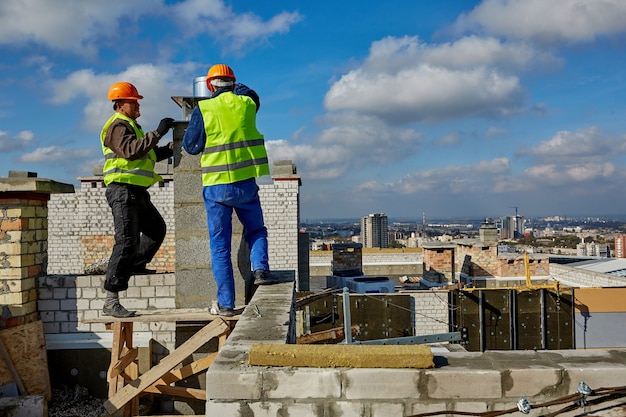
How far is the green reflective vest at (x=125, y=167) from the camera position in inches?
164

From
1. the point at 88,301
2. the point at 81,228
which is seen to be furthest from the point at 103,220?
the point at 88,301

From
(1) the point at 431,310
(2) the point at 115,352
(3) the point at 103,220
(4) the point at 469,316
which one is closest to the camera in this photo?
(2) the point at 115,352

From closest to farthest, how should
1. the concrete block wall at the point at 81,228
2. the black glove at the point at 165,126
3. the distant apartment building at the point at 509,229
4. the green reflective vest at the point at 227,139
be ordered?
1. the green reflective vest at the point at 227,139
2. the black glove at the point at 165,126
3. the concrete block wall at the point at 81,228
4. the distant apartment building at the point at 509,229

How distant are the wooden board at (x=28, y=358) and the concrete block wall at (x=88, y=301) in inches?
8.6

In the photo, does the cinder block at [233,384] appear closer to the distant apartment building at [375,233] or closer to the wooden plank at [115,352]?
the wooden plank at [115,352]

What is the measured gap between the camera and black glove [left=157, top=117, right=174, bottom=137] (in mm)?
4227

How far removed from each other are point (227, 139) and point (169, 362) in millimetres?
1704

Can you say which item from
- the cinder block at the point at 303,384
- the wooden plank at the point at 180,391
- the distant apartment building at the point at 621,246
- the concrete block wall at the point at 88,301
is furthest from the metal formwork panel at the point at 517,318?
the distant apartment building at the point at 621,246

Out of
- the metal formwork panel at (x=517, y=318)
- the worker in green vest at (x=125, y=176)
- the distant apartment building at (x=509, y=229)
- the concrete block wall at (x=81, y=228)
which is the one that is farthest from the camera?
the distant apartment building at (x=509, y=229)

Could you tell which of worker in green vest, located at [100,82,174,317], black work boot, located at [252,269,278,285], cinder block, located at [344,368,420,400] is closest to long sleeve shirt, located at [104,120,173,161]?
worker in green vest, located at [100,82,174,317]

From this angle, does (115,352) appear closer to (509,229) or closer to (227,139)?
(227,139)

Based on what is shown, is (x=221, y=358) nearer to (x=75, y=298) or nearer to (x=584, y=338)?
(x=75, y=298)

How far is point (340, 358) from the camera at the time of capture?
2260 millimetres

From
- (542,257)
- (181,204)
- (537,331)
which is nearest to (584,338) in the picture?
(537,331)
